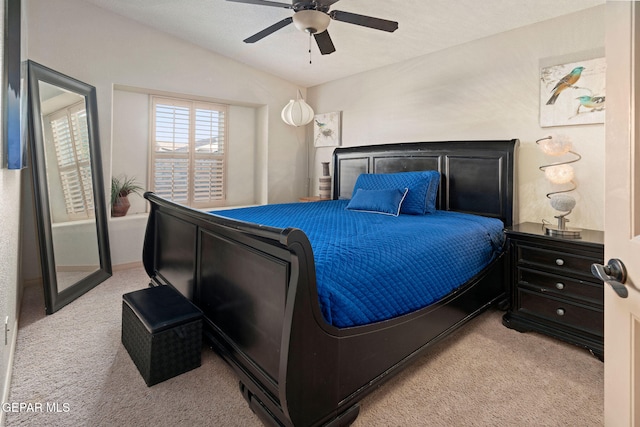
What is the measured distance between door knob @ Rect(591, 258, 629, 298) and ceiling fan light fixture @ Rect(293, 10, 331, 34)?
219cm

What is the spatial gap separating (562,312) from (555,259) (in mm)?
360

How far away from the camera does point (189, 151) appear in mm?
4762

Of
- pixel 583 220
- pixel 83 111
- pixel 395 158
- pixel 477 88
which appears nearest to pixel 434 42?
pixel 477 88

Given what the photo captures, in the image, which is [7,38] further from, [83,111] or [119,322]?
[83,111]

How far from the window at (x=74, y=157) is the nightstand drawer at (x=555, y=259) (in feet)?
13.0

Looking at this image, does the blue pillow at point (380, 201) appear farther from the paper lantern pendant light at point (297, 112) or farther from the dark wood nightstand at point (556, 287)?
the paper lantern pendant light at point (297, 112)

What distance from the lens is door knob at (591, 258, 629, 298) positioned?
31.0 inches

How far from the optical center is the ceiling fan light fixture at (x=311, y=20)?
226 centimetres

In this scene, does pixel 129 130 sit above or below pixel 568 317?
above

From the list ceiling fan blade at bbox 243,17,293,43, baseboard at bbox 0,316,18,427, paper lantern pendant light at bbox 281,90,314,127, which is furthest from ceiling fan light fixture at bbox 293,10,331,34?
baseboard at bbox 0,316,18,427

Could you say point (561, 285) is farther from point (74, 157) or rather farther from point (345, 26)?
point (74, 157)

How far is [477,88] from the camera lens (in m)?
3.34

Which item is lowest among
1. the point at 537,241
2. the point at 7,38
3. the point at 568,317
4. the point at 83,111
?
the point at 568,317

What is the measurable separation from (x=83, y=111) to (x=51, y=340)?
2.33 metres
